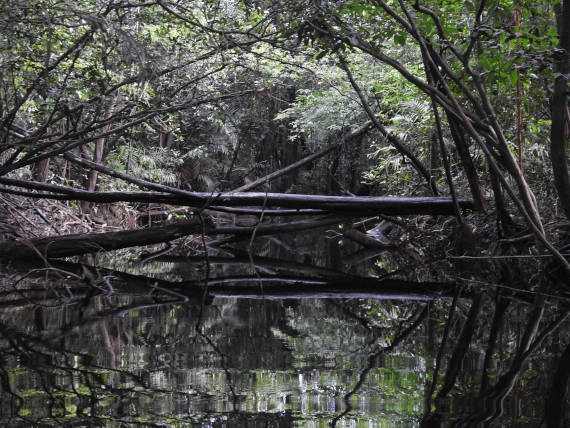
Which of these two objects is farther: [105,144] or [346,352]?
[105,144]

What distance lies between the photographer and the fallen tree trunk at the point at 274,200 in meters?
5.28

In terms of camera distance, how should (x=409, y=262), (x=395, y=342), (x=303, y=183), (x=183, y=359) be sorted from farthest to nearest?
(x=303, y=183), (x=409, y=262), (x=395, y=342), (x=183, y=359)

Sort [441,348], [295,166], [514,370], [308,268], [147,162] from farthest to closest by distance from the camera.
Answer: [147,162], [295,166], [308,268], [441,348], [514,370]

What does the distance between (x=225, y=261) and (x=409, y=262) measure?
2.16 meters

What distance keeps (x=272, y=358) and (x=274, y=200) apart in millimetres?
3439

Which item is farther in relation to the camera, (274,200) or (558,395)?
(274,200)

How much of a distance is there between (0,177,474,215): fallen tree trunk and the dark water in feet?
4.99

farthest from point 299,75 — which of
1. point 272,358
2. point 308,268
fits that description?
point 272,358

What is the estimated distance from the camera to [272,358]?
2.22 meters

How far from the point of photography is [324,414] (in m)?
1.57

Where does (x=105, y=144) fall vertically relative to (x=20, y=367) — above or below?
above

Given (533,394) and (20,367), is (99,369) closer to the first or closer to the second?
(20,367)

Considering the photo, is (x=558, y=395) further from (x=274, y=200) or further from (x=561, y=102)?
(x=274, y=200)

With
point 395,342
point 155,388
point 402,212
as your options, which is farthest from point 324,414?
point 402,212
